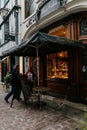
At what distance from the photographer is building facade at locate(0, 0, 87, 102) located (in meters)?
9.70

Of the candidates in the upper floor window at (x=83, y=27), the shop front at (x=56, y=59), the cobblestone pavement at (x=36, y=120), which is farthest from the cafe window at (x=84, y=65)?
the cobblestone pavement at (x=36, y=120)

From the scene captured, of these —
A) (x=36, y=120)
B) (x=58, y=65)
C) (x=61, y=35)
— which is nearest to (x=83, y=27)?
(x=61, y=35)

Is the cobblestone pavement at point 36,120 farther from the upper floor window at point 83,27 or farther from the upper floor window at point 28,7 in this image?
the upper floor window at point 28,7

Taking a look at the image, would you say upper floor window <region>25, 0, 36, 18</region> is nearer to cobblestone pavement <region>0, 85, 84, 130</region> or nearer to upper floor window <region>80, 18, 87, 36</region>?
upper floor window <region>80, 18, 87, 36</region>

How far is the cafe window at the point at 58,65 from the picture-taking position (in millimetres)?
11523

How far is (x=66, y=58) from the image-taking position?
37.2ft

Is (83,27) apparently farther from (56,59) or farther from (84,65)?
(56,59)

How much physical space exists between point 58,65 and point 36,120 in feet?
17.0

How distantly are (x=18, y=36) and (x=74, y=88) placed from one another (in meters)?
8.16

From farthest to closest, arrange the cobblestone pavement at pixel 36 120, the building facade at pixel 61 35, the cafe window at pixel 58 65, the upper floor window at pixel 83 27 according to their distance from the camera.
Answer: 1. the cafe window at pixel 58 65
2. the building facade at pixel 61 35
3. the upper floor window at pixel 83 27
4. the cobblestone pavement at pixel 36 120

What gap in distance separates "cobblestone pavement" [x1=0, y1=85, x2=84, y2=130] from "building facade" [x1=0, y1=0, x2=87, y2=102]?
2001 mm

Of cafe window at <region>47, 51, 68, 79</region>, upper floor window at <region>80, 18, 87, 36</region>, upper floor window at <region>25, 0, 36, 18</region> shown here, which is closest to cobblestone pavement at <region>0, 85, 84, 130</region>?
cafe window at <region>47, 51, 68, 79</region>

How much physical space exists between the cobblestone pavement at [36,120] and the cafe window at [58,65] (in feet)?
9.64

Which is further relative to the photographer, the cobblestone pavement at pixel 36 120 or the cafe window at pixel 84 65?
the cafe window at pixel 84 65
